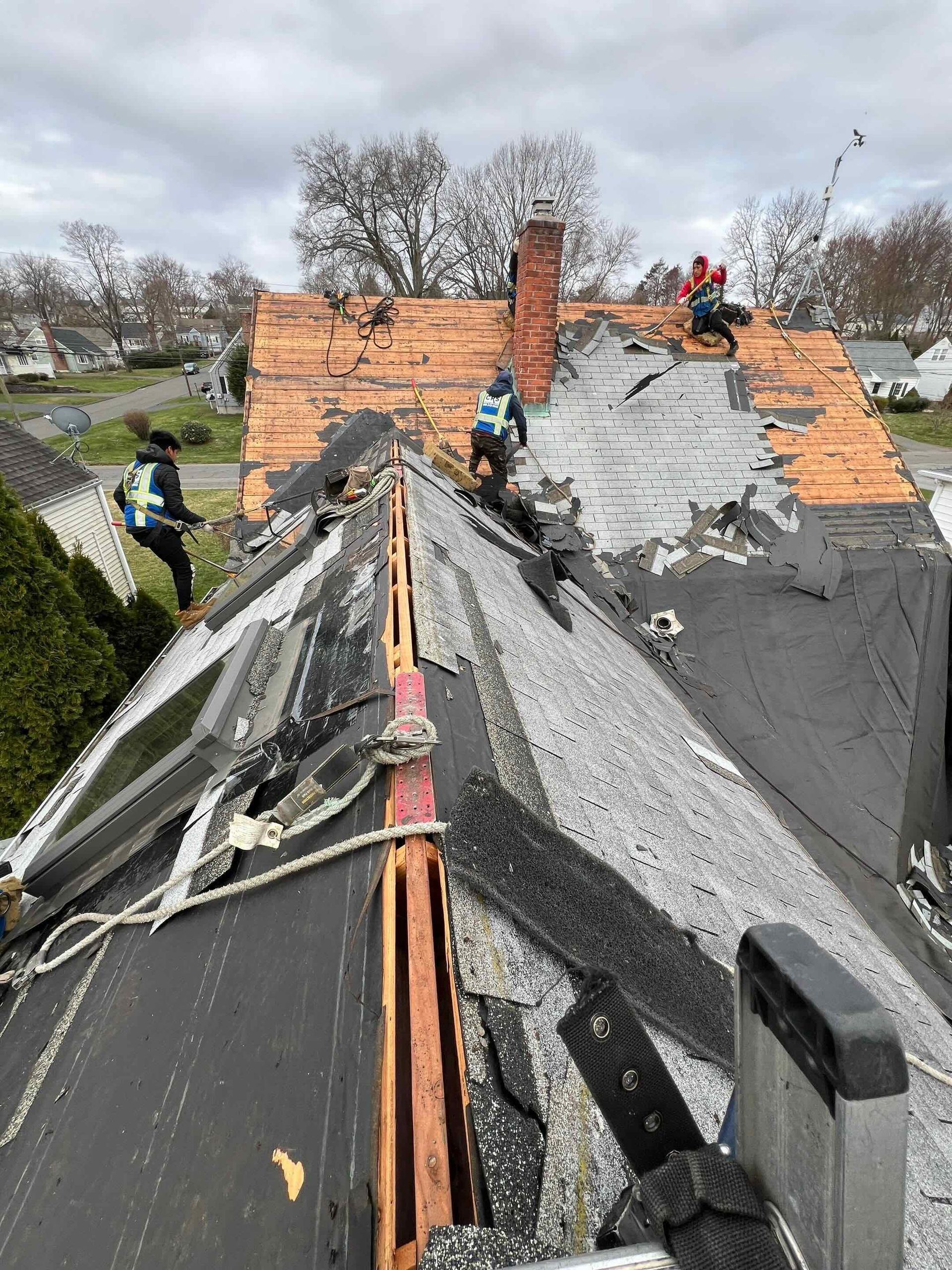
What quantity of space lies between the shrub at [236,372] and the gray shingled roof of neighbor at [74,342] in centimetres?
3594

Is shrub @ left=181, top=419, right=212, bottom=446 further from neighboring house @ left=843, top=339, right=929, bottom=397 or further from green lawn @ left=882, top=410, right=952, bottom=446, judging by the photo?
neighboring house @ left=843, top=339, right=929, bottom=397

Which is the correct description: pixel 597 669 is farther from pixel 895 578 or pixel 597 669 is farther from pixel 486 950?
pixel 895 578

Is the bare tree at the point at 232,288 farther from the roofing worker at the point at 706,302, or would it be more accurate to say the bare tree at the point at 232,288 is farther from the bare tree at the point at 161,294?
the roofing worker at the point at 706,302

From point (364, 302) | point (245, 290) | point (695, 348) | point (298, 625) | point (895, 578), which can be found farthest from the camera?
point (245, 290)

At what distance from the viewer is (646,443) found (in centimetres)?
772

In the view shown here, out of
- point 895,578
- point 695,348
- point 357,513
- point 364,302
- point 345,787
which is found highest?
point 364,302

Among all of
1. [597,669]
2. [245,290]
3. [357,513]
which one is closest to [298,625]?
[357,513]

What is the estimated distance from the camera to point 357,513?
4395 mm

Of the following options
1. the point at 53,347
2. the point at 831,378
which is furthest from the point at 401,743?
the point at 53,347

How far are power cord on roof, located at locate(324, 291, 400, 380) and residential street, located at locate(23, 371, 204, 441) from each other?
87.5ft

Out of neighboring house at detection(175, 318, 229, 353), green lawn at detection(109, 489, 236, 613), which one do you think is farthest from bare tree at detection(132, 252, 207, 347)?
green lawn at detection(109, 489, 236, 613)

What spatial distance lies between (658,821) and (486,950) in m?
1.44

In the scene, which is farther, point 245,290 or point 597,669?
point 245,290

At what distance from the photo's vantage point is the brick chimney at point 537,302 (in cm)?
741
